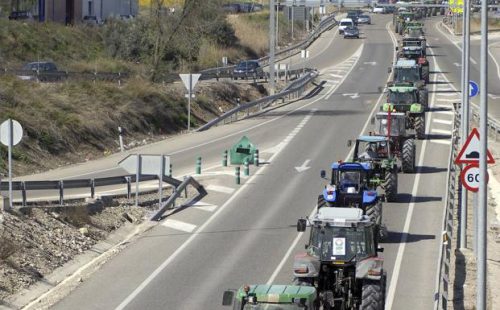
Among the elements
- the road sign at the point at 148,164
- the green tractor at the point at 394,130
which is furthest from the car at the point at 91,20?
the road sign at the point at 148,164

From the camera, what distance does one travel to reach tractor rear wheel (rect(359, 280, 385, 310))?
18266 millimetres

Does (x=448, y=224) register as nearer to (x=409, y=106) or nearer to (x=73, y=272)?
(x=73, y=272)

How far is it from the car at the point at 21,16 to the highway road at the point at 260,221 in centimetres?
3114

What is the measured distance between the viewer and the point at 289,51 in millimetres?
99500

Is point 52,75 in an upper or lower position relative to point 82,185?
upper

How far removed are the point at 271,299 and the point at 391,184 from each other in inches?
718

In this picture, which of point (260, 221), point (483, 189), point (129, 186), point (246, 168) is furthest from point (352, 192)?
point (483, 189)

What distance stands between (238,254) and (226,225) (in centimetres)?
372

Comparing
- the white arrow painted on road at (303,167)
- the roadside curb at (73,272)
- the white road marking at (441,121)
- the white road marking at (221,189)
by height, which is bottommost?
the roadside curb at (73,272)

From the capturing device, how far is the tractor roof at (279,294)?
592 inches

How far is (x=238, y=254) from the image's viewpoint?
27047 millimetres

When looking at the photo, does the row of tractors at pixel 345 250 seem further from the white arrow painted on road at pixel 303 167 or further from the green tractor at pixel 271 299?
the white arrow painted on road at pixel 303 167

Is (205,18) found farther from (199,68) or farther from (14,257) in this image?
(14,257)

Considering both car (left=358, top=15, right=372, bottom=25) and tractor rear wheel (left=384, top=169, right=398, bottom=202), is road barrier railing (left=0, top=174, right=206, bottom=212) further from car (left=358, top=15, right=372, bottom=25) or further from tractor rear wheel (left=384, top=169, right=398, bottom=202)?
car (left=358, top=15, right=372, bottom=25)
